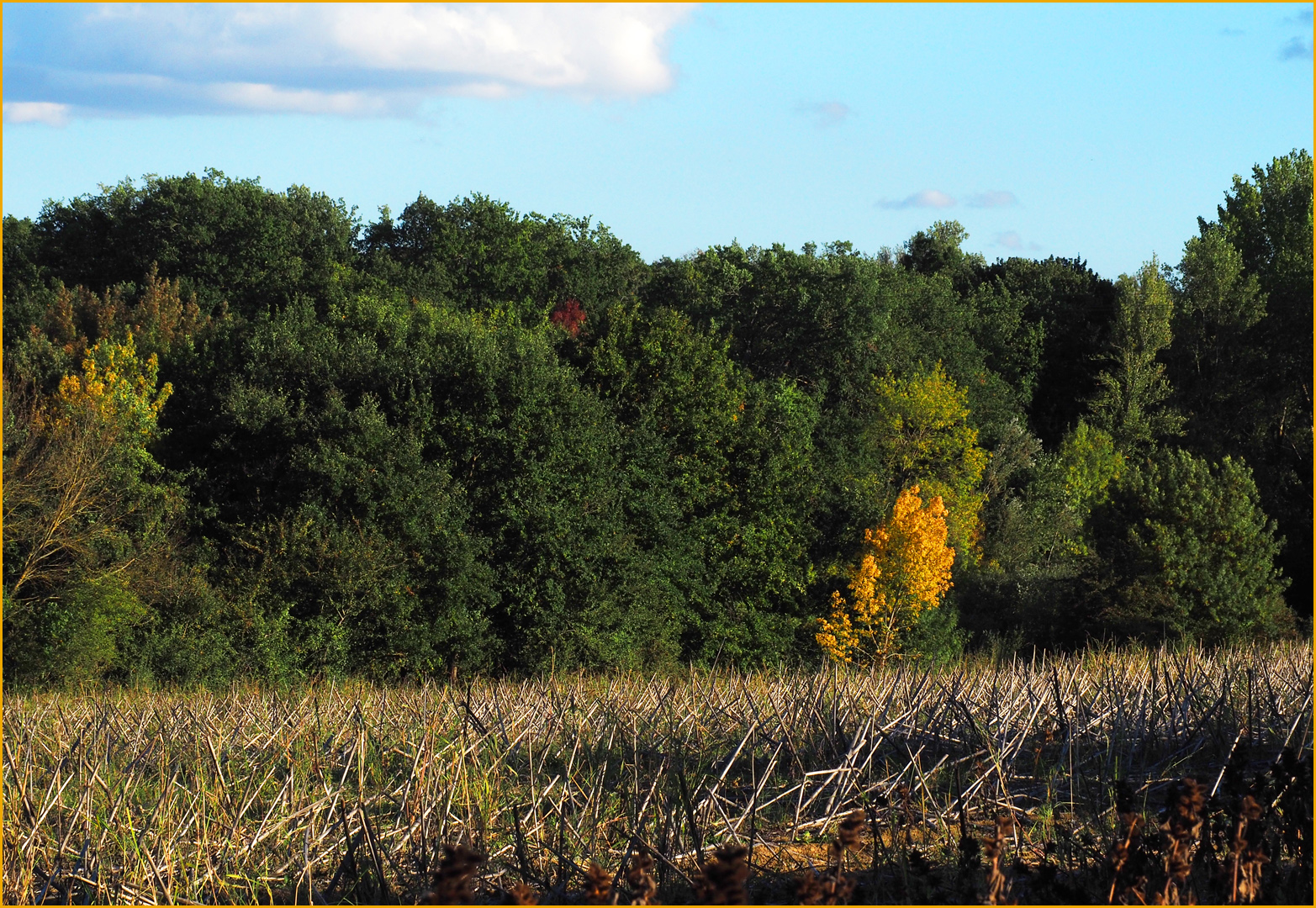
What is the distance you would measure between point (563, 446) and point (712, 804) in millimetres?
24982

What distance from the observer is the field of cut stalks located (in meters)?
3.92

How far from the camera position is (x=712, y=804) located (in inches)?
183

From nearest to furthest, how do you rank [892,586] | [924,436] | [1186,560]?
1. [1186,560]
2. [892,586]
3. [924,436]

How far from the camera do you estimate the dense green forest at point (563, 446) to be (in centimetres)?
2695

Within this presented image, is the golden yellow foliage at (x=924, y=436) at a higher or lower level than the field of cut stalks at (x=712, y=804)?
higher

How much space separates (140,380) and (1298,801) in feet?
101

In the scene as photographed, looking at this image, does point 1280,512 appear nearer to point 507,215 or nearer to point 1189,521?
point 1189,521

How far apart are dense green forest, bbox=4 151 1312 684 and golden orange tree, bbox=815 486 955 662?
0.84m

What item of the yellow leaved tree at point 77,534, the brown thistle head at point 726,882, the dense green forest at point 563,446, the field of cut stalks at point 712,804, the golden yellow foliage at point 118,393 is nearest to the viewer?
the brown thistle head at point 726,882

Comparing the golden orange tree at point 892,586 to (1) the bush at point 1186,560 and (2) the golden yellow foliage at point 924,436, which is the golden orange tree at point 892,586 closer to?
(1) the bush at point 1186,560

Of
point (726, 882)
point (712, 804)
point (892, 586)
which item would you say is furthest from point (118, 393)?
point (726, 882)

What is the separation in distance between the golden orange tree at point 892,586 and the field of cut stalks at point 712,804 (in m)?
25.7

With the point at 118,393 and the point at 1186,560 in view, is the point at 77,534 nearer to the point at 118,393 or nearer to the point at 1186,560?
the point at 118,393

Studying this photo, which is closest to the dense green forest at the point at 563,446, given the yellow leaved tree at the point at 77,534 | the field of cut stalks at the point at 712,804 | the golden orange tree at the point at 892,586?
the yellow leaved tree at the point at 77,534
